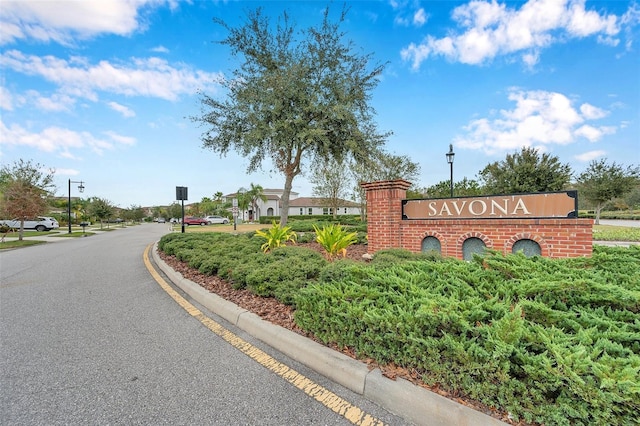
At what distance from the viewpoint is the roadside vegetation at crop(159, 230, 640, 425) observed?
150 cm

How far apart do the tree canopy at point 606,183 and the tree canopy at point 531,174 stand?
5.51 meters

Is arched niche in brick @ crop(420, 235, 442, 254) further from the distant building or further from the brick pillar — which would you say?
the distant building

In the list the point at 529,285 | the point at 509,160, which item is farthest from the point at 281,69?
the point at 509,160

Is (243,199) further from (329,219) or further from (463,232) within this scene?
(463,232)

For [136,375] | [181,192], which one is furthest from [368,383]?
[181,192]

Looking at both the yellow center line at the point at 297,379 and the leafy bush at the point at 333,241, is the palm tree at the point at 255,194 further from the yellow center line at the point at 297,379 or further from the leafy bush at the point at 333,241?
the yellow center line at the point at 297,379

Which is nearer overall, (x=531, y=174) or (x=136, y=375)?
(x=136, y=375)

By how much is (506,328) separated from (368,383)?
100 centimetres

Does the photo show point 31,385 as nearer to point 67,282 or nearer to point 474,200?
point 67,282

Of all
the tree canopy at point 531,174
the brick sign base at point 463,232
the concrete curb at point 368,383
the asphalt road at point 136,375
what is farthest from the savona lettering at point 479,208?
the tree canopy at point 531,174

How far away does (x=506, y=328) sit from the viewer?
1.83 meters

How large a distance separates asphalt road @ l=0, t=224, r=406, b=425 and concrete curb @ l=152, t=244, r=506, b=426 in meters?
0.07

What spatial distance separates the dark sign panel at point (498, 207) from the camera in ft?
16.4

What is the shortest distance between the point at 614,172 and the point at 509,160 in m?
10.7
